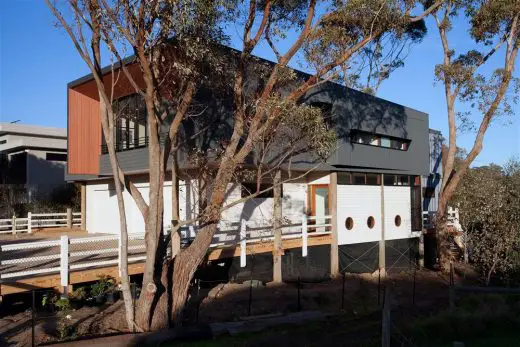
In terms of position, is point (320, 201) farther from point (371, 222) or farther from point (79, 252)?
point (79, 252)

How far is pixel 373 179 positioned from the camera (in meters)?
21.1

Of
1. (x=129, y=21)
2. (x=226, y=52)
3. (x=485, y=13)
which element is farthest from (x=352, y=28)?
(x=485, y=13)

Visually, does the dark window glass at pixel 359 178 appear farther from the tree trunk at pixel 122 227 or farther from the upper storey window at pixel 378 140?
the tree trunk at pixel 122 227

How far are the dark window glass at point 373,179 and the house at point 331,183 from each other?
0.13 feet

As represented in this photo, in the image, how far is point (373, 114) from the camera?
2067cm

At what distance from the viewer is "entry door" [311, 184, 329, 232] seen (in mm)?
19763

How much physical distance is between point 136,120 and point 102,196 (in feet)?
20.4

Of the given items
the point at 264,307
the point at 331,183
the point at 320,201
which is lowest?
the point at 264,307

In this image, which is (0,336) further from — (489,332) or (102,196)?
(102,196)

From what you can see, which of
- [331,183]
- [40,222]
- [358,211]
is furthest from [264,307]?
[40,222]

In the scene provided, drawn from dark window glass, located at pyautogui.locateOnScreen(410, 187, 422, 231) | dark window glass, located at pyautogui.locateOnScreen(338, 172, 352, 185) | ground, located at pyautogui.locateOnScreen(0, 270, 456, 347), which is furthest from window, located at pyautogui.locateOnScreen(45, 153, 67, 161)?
ground, located at pyautogui.locateOnScreen(0, 270, 456, 347)

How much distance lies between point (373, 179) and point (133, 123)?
9.51 metres

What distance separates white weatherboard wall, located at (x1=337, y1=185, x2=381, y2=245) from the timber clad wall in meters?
9.01

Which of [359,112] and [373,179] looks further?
[373,179]
